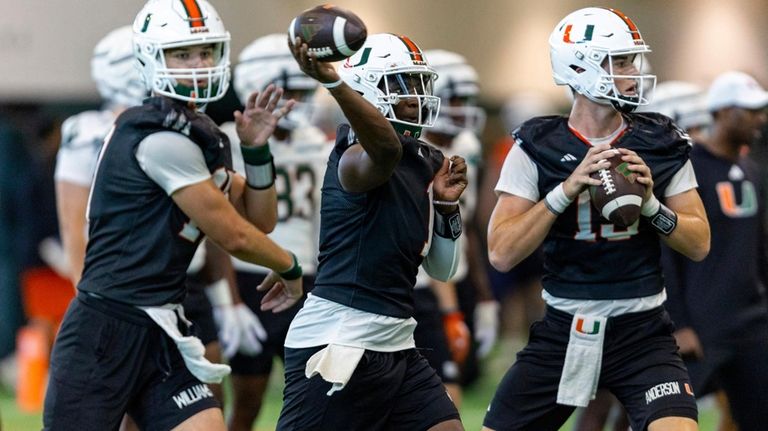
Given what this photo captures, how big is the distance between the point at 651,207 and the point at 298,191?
2672 millimetres

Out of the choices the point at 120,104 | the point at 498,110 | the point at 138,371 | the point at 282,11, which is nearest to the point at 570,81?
the point at 138,371

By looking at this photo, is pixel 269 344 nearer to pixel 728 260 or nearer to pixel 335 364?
pixel 335 364

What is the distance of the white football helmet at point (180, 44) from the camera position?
4789 mm

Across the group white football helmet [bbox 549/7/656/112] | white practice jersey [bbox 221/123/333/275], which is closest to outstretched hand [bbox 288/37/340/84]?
white football helmet [bbox 549/7/656/112]

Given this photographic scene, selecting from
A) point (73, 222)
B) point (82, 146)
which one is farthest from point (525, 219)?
point (82, 146)

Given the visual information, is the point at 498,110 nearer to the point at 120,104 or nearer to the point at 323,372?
the point at 120,104

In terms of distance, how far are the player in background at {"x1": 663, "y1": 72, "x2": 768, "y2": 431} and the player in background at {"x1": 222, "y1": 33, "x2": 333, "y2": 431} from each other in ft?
6.16

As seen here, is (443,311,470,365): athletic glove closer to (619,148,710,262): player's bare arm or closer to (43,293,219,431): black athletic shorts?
(619,148,710,262): player's bare arm

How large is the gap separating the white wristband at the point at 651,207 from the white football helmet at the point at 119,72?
9.02ft

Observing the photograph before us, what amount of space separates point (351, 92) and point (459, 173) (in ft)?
2.45

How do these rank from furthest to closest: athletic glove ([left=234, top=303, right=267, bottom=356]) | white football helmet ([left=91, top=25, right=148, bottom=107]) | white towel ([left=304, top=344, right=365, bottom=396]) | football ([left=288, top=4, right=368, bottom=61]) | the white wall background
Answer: the white wall background < athletic glove ([left=234, top=303, right=267, bottom=356]) < white football helmet ([left=91, top=25, right=148, bottom=107]) < white towel ([left=304, top=344, right=365, bottom=396]) < football ([left=288, top=4, right=368, bottom=61])

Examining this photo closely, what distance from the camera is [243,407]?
22.4ft

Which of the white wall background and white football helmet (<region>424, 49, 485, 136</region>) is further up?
white football helmet (<region>424, 49, 485, 136</region>)

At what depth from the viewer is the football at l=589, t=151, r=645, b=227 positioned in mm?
4664
